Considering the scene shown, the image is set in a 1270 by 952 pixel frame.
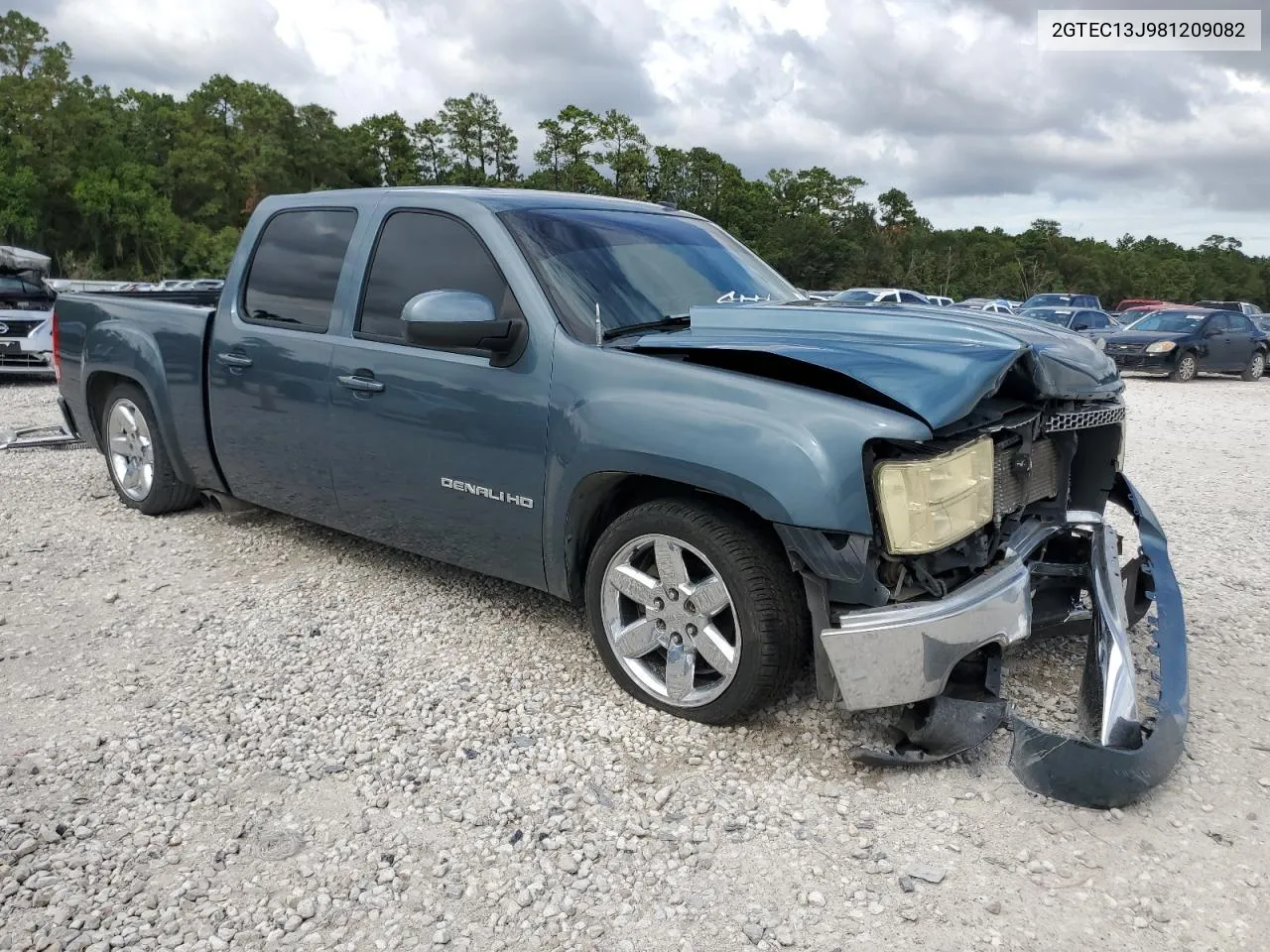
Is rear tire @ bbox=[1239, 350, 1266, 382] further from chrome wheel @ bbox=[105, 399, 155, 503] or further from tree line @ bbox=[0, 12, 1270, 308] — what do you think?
tree line @ bbox=[0, 12, 1270, 308]

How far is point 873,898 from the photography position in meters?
2.44

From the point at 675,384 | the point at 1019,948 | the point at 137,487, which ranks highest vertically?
the point at 675,384

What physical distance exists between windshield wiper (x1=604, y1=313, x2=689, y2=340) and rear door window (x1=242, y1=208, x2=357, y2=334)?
1466 millimetres

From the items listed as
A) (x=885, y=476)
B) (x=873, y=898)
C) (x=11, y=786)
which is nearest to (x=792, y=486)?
(x=885, y=476)

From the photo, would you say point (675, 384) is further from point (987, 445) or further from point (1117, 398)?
point (1117, 398)

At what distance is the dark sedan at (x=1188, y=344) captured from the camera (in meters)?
18.6

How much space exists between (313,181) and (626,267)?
172 feet

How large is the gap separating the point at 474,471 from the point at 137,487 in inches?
124

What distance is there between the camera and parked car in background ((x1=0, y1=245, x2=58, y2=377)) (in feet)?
41.7

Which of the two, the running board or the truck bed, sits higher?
the truck bed

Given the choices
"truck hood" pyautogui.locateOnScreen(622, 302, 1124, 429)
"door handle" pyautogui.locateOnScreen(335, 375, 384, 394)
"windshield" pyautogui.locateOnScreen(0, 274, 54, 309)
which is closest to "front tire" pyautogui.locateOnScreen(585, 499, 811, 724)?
"truck hood" pyautogui.locateOnScreen(622, 302, 1124, 429)

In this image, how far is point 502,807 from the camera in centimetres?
280

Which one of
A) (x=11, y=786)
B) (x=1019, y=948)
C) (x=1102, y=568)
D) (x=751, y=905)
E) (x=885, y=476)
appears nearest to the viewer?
(x=1019, y=948)

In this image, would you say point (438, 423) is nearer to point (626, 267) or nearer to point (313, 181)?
point (626, 267)
